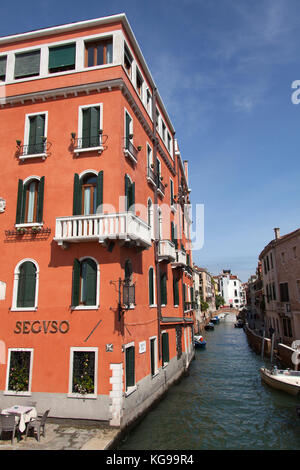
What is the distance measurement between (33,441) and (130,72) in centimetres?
1452

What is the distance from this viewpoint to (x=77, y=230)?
11211 mm

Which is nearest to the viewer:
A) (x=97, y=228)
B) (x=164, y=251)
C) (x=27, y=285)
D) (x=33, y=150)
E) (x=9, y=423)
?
(x=9, y=423)

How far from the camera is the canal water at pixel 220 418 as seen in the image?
34.8ft

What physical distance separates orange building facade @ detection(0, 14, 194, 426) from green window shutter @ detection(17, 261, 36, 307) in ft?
0.12

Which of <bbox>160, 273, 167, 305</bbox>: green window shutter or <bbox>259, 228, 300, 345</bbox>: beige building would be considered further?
<bbox>259, 228, 300, 345</bbox>: beige building

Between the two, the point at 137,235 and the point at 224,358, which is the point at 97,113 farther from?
the point at 224,358

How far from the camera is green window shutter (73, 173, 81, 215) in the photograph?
460 inches

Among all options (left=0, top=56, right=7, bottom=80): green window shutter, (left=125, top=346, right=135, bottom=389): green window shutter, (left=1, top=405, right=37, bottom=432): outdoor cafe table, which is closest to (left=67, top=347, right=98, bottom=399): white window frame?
(left=125, top=346, right=135, bottom=389): green window shutter

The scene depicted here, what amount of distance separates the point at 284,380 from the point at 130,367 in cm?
989

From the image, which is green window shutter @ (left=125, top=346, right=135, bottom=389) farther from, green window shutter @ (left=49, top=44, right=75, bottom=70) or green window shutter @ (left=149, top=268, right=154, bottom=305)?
green window shutter @ (left=49, top=44, right=75, bottom=70)

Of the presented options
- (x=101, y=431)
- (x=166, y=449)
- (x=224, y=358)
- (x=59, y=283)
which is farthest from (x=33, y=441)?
(x=224, y=358)

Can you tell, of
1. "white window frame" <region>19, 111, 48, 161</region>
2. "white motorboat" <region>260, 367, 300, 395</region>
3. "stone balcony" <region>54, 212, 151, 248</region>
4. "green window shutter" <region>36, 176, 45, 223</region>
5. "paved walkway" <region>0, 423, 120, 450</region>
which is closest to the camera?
"paved walkway" <region>0, 423, 120, 450</region>

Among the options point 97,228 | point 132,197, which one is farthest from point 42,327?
point 132,197

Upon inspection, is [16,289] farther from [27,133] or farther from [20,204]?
[27,133]
